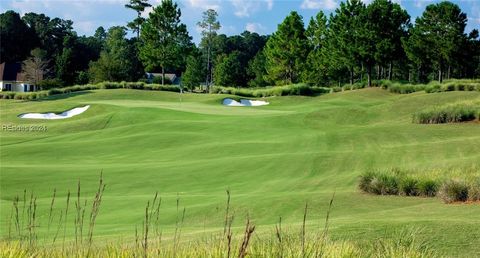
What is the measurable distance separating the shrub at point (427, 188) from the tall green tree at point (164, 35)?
53889mm

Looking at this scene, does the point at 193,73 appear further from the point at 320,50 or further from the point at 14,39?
the point at 14,39

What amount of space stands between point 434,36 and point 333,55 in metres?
10.2

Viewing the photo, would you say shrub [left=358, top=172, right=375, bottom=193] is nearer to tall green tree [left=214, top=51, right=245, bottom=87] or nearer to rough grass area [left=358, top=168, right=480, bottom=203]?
rough grass area [left=358, top=168, right=480, bottom=203]

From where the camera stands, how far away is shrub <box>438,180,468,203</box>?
11664 mm

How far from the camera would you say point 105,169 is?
753 inches

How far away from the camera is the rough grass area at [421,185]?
11.7 metres

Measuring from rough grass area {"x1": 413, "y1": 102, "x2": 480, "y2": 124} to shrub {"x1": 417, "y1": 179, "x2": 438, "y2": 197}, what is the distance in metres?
13.4

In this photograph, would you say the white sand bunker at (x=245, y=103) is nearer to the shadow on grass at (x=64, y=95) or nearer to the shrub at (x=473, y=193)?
the shadow on grass at (x=64, y=95)

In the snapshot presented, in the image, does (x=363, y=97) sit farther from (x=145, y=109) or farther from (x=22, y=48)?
(x=22, y=48)

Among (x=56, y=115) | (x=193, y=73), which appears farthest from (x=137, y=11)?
(x=56, y=115)

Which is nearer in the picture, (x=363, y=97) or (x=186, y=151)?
(x=186, y=151)

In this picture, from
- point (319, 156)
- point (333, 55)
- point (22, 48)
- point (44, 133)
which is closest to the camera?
point (319, 156)

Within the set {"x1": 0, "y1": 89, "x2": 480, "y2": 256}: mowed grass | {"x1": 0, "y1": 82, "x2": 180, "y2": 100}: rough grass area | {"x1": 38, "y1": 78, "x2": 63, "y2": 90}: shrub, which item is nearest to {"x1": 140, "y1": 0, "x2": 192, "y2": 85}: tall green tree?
{"x1": 0, "y1": 82, "x2": 180, "y2": 100}: rough grass area

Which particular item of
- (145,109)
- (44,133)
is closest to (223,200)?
(44,133)
